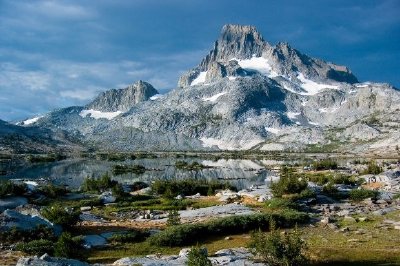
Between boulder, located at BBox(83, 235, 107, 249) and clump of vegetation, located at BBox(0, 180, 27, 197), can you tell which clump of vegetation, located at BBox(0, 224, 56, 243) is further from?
clump of vegetation, located at BBox(0, 180, 27, 197)

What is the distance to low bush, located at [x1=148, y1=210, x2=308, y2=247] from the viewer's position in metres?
33.9

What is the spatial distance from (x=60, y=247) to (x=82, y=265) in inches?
178

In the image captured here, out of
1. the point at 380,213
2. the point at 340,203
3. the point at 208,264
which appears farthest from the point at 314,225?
the point at 208,264

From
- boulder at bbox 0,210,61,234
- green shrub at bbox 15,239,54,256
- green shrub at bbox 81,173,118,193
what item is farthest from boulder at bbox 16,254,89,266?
green shrub at bbox 81,173,118,193

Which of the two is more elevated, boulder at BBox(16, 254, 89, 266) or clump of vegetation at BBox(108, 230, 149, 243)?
boulder at BBox(16, 254, 89, 266)

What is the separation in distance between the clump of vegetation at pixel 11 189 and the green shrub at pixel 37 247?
88.7 feet

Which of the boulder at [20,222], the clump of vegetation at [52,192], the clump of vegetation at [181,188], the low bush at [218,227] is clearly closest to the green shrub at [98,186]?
the clump of vegetation at [181,188]

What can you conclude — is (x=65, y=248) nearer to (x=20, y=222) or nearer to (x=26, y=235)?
(x=26, y=235)

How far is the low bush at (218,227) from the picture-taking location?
111 ft

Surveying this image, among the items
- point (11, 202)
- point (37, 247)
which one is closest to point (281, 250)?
point (37, 247)

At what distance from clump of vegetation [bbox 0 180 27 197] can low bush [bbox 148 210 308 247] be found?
28297 millimetres

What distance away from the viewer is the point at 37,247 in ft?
96.7

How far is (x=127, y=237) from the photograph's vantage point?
115 feet

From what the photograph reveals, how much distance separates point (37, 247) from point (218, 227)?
48.0 ft
